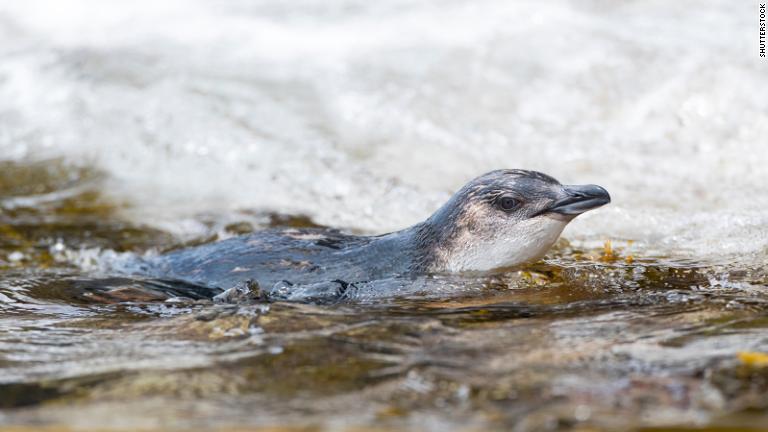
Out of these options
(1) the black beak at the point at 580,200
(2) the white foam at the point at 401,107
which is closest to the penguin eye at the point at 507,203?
(1) the black beak at the point at 580,200

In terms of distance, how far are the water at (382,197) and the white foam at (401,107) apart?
0.04 metres

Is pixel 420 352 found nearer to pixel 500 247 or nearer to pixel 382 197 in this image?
pixel 500 247

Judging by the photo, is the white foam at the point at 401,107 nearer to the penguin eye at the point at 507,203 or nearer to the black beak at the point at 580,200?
the black beak at the point at 580,200

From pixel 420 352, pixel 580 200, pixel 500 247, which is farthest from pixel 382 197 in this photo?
pixel 420 352

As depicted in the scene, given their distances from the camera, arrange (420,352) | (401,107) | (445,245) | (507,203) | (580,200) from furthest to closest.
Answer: (401,107), (445,245), (507,203), (580,200), (420,352)

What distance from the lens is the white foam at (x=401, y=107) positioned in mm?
8688

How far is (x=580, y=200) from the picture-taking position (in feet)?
18.1

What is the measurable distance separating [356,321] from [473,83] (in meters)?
7.47

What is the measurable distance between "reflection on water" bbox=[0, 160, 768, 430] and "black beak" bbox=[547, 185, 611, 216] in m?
0.39

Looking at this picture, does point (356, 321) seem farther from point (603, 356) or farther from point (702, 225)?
point (702, 225)

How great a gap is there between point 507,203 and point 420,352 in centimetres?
193

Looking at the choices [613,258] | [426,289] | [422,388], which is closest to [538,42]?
[613,258]

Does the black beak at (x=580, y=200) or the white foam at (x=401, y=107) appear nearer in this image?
the black beak at (x=580, y=200)

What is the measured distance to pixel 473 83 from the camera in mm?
11766
